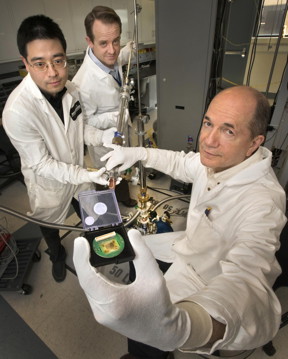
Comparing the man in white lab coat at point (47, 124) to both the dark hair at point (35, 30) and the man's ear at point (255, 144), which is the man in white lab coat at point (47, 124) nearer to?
the dark hair at point (35, 30)

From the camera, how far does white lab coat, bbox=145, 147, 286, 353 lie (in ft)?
1.72

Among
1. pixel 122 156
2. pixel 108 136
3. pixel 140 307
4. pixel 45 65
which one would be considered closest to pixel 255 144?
pixel 122 156

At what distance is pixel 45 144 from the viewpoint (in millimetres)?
1110

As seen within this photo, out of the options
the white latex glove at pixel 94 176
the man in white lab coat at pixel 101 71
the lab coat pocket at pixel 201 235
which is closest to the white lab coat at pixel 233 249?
the lab coat pocket at pixel 201 235

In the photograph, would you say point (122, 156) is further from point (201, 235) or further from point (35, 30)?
point (35, 30)

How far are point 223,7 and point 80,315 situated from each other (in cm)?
234

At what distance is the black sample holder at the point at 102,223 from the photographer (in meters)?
0.54

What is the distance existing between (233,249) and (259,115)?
0.49 m

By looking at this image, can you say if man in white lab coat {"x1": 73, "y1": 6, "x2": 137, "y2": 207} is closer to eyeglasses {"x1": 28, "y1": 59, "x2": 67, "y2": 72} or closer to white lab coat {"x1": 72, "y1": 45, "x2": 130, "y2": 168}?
white lab coat {"x1": 72, "y1": 45, "x2": 130, "y2": 168}

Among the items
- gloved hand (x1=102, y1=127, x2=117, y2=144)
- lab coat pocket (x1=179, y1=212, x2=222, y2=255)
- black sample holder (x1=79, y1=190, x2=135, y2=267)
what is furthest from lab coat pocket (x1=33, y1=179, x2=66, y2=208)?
lab coat pocket (x1=179, y1=212, x2=222, y2=255)

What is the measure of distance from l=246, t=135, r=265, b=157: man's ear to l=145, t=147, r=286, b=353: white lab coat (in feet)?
0.15

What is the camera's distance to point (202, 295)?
522 millimetres

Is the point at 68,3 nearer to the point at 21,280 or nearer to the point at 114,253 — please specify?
the point at 21,280

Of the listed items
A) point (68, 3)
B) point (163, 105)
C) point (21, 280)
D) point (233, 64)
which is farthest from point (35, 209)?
point (233, 64)
